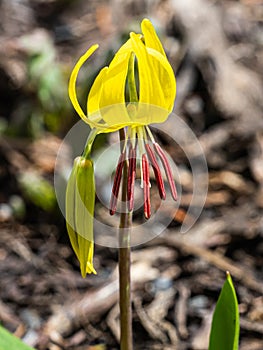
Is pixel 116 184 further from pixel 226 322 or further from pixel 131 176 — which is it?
pixel 226 322

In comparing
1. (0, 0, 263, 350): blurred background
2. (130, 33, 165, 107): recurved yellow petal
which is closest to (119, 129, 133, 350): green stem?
(130, 33, 165, 107): recurved yellow petal

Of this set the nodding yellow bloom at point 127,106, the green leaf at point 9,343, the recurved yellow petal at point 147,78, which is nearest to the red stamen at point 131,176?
the nodding yellow bloom at point 127,106

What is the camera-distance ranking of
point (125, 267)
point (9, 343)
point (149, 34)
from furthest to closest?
point (9, 343)
point (125, 267)
point (149, 34)

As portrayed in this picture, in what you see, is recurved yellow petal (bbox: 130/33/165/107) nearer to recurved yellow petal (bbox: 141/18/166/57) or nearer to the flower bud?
recurved yellow petal (bbox: 141/18/166/57)

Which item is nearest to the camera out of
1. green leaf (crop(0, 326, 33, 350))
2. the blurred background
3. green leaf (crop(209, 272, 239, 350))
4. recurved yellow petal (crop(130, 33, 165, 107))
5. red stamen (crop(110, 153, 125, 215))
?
recurved yellow petal (crop(130, 33, 165, 107))

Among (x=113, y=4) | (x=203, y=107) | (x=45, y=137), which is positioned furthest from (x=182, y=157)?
(x=113, y=4)

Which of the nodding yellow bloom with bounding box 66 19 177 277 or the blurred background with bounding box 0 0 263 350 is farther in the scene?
the blurred background with bounding box 0 0 263 350

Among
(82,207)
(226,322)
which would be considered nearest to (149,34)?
(82,207)
